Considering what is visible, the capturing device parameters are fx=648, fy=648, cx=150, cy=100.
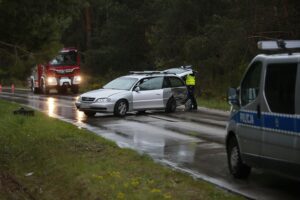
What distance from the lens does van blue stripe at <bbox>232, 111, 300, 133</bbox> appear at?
28.7 feet

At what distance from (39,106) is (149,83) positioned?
6.54 metres

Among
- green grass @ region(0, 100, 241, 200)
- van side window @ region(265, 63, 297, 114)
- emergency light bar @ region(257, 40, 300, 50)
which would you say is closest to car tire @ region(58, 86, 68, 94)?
green grass @ region(0, 100, 241, 200)

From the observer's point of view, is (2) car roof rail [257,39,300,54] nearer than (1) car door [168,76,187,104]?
Yes

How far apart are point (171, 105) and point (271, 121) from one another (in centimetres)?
1600

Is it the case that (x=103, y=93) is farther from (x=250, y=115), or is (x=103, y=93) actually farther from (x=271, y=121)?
(x=271, y=121)

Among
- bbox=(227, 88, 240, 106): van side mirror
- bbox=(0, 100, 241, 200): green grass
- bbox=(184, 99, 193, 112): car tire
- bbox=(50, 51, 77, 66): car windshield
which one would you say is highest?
bbox=(50, 51, 77, 66): car windshield

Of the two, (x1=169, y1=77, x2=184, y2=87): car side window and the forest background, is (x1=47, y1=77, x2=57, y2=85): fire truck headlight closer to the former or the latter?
the forest background

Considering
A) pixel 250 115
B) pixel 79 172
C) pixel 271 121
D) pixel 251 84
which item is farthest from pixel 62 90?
pixel 271 121

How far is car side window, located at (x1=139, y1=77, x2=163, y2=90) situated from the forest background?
13.2ft

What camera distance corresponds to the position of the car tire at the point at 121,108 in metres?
23.4

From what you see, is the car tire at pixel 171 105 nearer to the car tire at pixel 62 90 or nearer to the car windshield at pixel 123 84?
the car windshield at pixel 123 84

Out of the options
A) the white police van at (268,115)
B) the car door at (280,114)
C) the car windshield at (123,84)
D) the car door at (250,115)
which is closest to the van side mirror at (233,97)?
the white police van at (268,115)

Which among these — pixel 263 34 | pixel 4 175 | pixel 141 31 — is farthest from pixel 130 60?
pixel 4 175

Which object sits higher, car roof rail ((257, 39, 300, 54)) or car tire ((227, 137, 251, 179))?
car roof rail ((257, 39, 300, 54))
